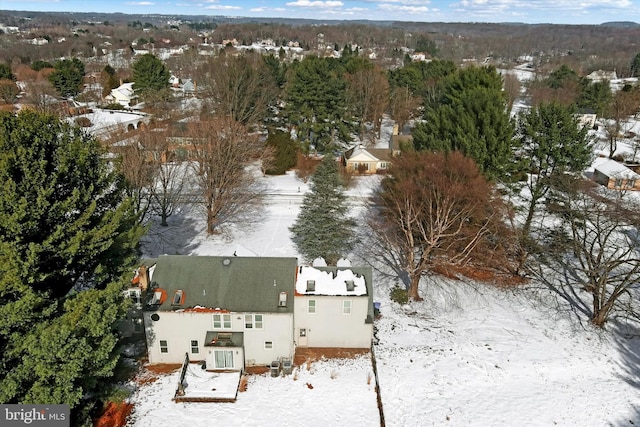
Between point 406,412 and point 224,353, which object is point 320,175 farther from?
point 406,412

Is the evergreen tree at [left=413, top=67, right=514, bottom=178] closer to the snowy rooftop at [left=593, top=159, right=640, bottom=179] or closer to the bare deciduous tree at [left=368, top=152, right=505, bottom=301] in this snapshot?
the bare deciduous tree at [left=368, top=152, right=505, bottom=301]

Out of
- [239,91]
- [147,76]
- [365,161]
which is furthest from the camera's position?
[147,76]

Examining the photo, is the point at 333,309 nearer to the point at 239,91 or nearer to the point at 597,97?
the point at 239,91

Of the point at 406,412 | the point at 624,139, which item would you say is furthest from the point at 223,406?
the point at 624,139

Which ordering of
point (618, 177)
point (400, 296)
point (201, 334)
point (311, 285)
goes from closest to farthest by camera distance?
1. point (201, 334)
2. point (311, 285)
3. point (400, 296)
4. point (618, 177)

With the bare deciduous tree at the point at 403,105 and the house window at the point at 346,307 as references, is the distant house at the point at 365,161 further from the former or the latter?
the house window at the point at 346,307

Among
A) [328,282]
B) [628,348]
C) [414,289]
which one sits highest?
[328,282]

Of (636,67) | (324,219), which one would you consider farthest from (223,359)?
(636,67)

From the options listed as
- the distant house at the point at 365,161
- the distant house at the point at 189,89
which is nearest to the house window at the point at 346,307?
the distant house at the point at 365,161
